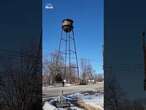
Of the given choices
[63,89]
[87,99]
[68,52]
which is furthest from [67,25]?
[87,99]

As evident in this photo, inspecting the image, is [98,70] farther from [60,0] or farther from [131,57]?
[60,0]

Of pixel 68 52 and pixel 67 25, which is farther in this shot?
pixel 67 25

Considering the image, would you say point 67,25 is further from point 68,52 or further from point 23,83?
point 23,83

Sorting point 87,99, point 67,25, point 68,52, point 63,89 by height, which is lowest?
point 87,99

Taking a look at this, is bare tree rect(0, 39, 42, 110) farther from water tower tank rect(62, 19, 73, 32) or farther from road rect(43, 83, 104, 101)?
water tower tank rect(62, 19, 73, 32)

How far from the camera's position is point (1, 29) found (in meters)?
3.63

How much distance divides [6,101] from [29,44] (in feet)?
1.97

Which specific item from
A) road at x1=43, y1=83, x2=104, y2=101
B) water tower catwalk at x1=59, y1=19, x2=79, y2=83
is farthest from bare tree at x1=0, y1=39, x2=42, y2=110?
water tower catwalk at x1=59, y1=19, x2=79, y2=83

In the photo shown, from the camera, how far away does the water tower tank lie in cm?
368

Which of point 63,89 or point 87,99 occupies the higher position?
point 63,89

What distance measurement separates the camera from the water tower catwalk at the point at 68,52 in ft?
11.7

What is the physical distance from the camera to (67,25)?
3.75 m

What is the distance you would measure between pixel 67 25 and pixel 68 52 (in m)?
0.32

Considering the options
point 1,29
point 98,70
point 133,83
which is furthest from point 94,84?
point 1,29
